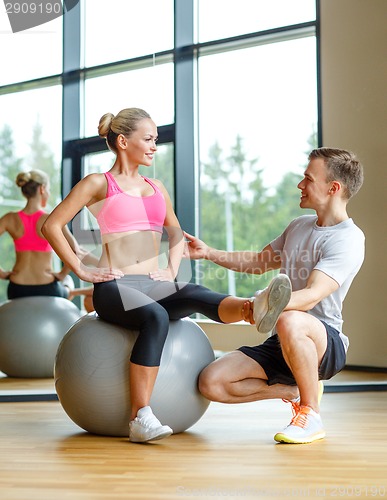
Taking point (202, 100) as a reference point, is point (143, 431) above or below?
below

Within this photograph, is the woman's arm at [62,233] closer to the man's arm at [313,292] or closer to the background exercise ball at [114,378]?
the background exercise ball at [114,378]

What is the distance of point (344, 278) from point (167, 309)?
607mm

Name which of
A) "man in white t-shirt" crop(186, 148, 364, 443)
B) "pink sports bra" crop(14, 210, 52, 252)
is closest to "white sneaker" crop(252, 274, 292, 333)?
"man in white t-shirt" crop(186, 148, 364, 443)

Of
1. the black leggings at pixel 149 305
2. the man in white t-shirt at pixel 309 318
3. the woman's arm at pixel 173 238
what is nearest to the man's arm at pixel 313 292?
the man in white t-shirt at pixel 309 318

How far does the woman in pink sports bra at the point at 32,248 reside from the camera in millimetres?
3773

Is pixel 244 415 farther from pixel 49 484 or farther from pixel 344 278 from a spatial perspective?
pixel 49 484

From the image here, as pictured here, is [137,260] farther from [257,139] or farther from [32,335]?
[257,139]

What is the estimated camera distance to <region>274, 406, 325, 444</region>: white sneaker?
2355 mm

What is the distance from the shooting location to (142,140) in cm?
266

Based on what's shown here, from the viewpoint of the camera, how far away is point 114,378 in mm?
2404

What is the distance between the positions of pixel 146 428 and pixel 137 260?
60 centimetres

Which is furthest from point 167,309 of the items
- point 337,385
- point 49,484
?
point 337,385

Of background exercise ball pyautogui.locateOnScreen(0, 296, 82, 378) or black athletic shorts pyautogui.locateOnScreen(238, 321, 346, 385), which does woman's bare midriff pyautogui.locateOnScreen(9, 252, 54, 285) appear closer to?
background exercise ball pyautogui.locateOnScreen(0, 296, 82, 378)

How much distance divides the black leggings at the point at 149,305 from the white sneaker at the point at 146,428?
0.16 metres
